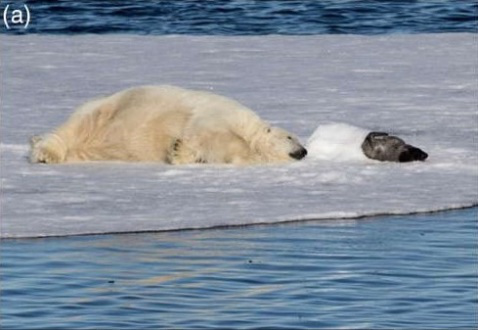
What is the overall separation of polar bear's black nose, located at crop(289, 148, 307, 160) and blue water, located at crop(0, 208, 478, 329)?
1.53 meters

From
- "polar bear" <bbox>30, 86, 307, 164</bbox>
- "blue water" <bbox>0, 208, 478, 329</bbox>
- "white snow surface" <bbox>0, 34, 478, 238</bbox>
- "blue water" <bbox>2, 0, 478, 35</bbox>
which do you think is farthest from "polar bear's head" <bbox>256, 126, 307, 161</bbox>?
"blue water" <bbox>2, 0, 478, 35</bbox>

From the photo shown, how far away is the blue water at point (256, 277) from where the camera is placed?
614 centimetres

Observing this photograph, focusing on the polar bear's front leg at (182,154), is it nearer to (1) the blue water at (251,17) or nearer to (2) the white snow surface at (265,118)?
(2) the white snow surface at (265,118)

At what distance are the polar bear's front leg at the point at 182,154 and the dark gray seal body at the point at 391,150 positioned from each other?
103 centimetres

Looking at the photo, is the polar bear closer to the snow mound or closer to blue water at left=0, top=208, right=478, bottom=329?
the snow mound

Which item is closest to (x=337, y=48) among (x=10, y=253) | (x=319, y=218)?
(x=319, y=218)

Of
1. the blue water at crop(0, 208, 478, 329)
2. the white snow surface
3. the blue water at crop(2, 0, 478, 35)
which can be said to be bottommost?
the blue water at crop(2, 0, 478, 35)

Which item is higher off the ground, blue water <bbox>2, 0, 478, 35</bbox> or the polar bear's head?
the polar bear's head

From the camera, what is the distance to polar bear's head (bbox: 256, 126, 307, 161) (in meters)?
9.59

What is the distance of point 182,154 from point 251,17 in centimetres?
1262

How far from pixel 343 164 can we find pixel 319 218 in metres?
1.57

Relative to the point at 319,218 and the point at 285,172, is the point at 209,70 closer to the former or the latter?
the point at 285,172

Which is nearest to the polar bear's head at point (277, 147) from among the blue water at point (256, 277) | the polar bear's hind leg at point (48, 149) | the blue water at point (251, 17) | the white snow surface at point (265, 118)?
the white snow surface at point (265, 118)

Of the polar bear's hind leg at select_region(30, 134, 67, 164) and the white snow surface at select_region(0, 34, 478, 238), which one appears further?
the polar bear's hind leg at select_region(30, 134, 67, 164)
